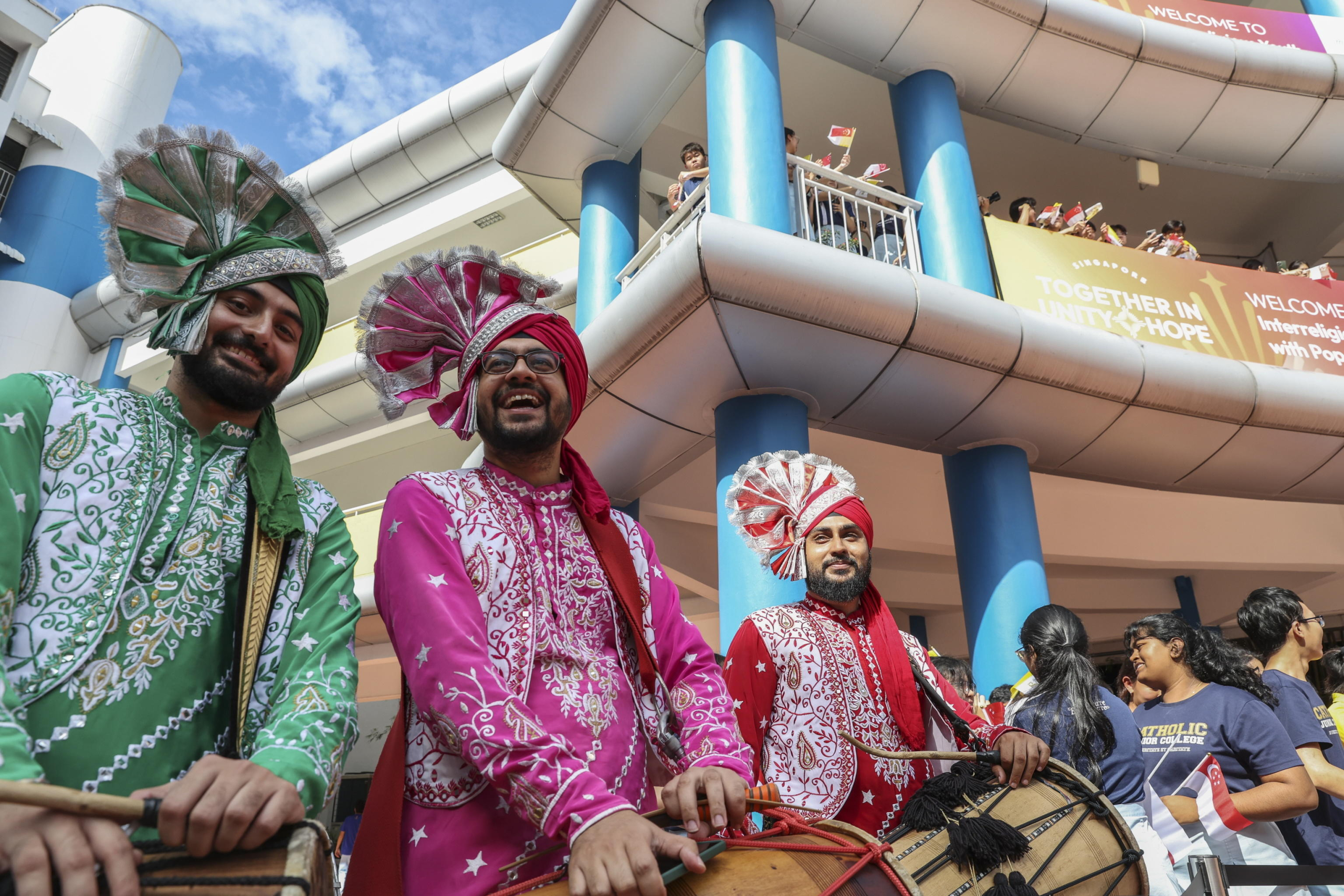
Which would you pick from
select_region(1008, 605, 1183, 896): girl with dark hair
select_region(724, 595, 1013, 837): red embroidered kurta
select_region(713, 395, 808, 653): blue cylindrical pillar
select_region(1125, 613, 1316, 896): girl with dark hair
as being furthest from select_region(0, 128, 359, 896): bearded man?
select_region(713, 395, 808, 653): blue cylindrical pillar

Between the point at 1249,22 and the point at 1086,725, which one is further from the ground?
the point at 1249,22

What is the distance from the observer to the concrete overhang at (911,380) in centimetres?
503

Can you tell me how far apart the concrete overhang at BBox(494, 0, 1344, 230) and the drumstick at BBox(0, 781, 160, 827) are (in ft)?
21.3

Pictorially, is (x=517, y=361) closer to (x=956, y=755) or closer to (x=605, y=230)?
(x=956, y=755)

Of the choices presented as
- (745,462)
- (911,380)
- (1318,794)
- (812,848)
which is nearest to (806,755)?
(812,848)

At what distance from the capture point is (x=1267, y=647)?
3.91 metres

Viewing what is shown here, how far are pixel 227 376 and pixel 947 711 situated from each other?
205 cm

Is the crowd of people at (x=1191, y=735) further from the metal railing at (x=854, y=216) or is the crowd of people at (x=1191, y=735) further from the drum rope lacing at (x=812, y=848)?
the metal railing at (x=854, y=216)

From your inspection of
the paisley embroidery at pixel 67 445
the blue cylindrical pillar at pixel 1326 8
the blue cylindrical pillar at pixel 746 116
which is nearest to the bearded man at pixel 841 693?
the paisley embroidery at pixel 67 445

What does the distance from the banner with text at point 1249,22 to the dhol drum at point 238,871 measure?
26.9ft

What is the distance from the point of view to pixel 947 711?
2.53m

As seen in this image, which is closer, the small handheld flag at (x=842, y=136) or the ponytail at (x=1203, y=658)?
the ponytail at (x=1203, y=658)

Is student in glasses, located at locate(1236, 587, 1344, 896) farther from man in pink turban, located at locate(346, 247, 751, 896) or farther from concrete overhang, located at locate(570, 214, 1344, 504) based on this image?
man in pink turban, located at locate(346, 247, 751, 896)

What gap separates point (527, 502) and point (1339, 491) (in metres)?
7.97
